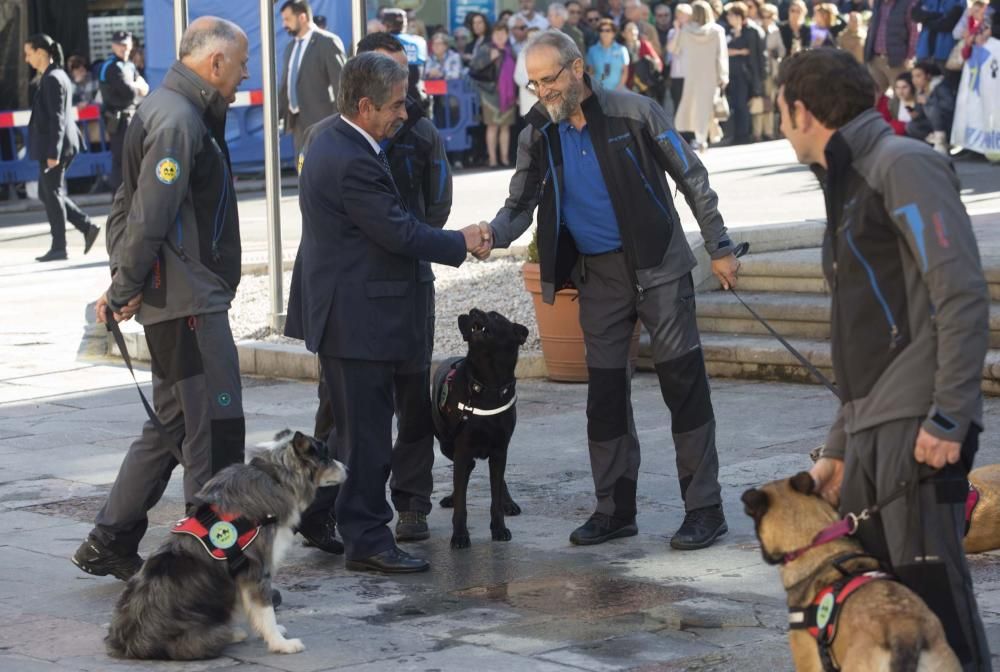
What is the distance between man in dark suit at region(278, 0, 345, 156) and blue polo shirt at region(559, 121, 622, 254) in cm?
920

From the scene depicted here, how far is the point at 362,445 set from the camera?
6633 millimetres

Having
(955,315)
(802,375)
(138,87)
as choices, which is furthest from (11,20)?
(955,315)

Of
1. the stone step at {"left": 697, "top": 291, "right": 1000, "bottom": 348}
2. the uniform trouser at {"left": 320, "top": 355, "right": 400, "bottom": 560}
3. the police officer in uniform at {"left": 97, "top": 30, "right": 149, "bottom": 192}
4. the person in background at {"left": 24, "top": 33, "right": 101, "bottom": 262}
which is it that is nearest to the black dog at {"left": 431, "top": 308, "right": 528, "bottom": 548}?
the uniform trouser at {"left": 320, "top": 355, "right": 400, "bottom": 560}

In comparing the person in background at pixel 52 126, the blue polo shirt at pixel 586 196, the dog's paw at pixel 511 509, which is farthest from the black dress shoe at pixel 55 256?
the blue polo shirt at pixel 586 196

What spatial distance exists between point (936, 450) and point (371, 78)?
3.15m

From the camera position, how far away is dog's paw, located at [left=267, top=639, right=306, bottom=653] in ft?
18.4

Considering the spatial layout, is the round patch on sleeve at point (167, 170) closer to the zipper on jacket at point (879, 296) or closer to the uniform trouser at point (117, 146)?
the zipper on jacket at point (879, 296)

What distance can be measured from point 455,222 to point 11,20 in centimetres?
990

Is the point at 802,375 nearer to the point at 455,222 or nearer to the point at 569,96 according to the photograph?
the point at 569,96

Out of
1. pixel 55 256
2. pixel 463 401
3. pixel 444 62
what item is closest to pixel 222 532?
pixel 463 401

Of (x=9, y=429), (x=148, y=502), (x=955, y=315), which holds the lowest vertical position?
(x=9, y=429)

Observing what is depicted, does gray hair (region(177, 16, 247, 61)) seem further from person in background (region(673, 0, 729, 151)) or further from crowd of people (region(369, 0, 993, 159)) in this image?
person in background (region(673, 0, 729, 151))

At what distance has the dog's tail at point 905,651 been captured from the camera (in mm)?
3859

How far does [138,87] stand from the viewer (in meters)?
20.6
